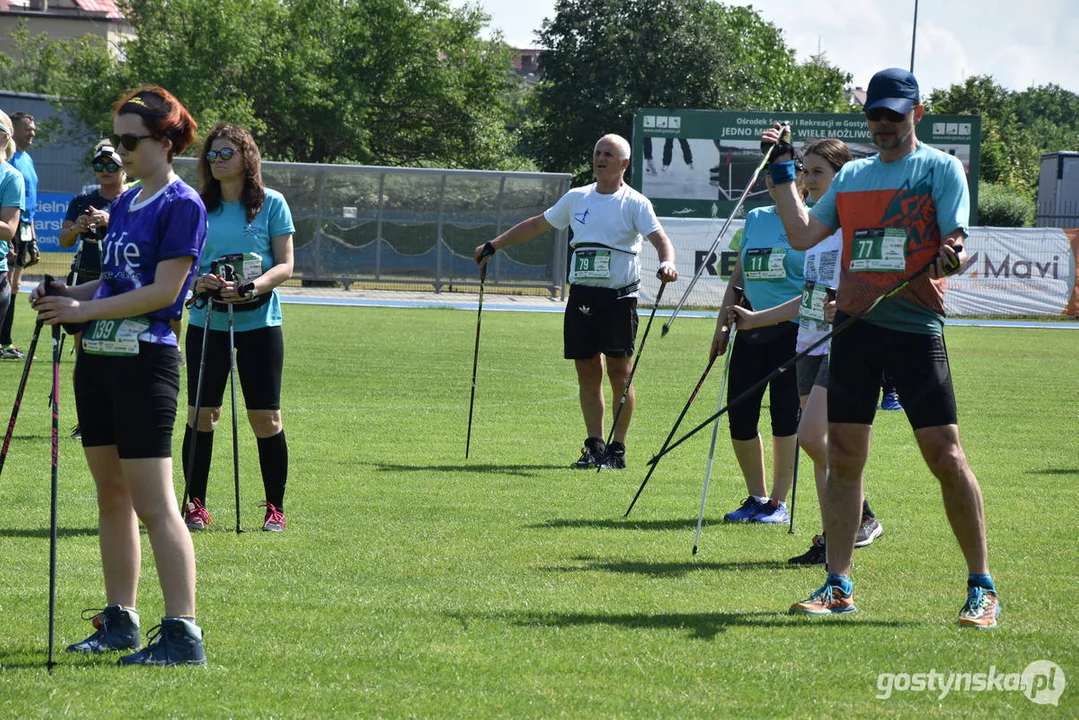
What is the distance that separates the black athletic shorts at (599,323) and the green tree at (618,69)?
1787 inches

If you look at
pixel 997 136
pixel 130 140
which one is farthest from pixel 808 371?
pixel 997 136

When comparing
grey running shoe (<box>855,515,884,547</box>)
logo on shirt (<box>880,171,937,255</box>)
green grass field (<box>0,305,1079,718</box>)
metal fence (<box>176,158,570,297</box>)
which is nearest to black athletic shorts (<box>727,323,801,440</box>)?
green grass field (<box>0,305,1079,718</box>)

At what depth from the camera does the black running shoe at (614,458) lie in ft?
30.3

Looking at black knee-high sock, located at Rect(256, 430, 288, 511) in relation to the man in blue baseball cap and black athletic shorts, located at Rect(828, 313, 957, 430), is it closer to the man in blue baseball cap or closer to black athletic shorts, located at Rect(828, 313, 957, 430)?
the man in blue baseball cap

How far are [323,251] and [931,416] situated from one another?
86.5 feet

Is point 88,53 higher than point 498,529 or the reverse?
higher

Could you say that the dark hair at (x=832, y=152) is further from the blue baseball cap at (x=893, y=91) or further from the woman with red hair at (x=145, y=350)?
the woman with red hair at (x=145, y=350)

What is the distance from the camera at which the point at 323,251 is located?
100 ft

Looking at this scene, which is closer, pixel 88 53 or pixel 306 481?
pixel 306 481

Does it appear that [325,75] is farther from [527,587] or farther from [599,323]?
[527,587]

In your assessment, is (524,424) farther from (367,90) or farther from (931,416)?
(367,90)

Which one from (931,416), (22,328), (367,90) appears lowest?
(22,328)

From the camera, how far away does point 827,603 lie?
17.4 feet

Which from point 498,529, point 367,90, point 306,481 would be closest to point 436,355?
point 306,481
